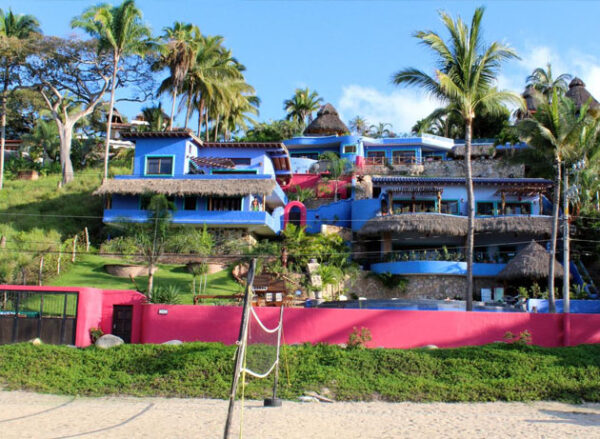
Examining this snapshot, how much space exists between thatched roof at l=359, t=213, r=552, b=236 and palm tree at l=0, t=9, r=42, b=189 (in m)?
26.0

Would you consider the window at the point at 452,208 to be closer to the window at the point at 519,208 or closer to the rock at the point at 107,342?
the window at the point at 519,208

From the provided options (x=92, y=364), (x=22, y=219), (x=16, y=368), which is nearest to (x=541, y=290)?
(x=92, y=364)

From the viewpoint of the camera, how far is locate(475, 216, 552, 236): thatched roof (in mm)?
29578

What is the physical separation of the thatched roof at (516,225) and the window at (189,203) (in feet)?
51.0

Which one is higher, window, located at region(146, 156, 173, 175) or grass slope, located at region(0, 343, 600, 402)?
window, located at region(146, 156, 173, 175)

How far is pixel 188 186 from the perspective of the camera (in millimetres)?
32438

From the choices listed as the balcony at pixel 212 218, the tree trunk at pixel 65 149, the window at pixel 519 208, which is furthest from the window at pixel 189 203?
the window at pixel 519 208

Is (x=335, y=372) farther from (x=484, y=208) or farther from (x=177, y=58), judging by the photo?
(x=177, y=58)

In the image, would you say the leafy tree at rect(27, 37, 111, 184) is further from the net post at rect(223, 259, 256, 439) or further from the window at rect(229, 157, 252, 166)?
the net post at rect(223, 259, 256, 439)

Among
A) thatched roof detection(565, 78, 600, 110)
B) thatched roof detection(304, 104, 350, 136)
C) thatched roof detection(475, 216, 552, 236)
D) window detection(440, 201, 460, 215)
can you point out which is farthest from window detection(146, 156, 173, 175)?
thatched roof detection(565, 78, 600, 110)

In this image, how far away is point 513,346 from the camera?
16.5 meters

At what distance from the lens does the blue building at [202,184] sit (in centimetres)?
3225

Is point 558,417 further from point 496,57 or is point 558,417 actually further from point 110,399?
point 496,57

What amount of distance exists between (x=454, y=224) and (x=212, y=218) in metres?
13.0
